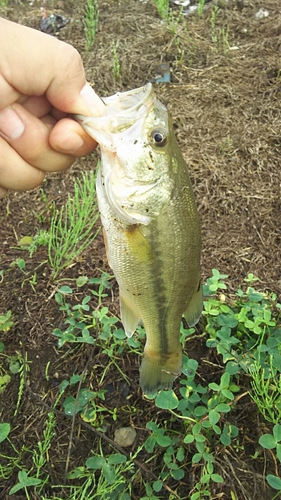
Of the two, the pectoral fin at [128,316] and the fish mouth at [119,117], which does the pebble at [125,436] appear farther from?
the fish mouth at [119,117]

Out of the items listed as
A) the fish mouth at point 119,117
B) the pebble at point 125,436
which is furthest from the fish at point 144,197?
the pebble at point 125,436

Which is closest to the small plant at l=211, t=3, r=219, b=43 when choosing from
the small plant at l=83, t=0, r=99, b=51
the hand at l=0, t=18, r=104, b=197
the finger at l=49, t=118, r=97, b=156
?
the small plant at l=83, t=0, r=99, b=51

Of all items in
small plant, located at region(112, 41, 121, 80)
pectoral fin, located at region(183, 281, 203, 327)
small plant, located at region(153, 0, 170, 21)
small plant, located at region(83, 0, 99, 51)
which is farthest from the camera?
small plant, located at region(153, 0, 170, 21)

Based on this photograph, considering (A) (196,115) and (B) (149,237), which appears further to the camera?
(A) (196,115)

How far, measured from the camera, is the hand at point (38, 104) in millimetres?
1455

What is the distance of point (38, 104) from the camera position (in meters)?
1.67

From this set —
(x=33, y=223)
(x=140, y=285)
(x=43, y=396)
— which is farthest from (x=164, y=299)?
(x=33, y=223)

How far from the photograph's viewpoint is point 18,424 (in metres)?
2.22

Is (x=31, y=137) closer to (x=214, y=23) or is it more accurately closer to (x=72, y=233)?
(x=72, y=233)

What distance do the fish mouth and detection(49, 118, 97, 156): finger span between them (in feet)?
0.10

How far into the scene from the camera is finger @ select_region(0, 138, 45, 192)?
1.60 meters

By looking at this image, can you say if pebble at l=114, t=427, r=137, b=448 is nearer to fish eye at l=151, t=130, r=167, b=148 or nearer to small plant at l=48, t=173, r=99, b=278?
small plant at l=48, t=173, r=99, b=278

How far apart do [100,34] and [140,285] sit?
372 centimetres

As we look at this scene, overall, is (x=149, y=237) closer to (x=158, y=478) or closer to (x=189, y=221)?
(x=189, y=221)
